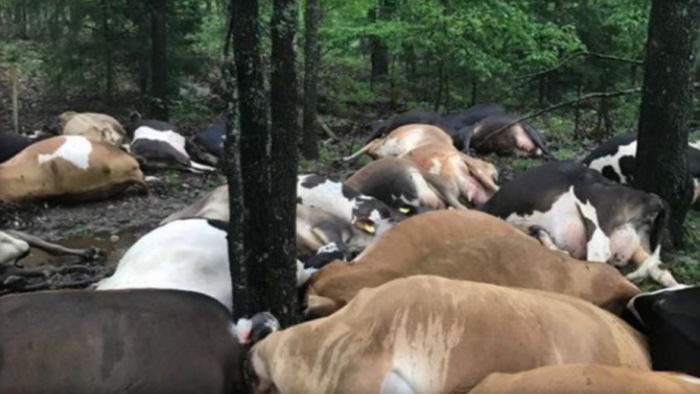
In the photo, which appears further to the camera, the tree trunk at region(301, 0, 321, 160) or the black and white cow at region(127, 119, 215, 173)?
the black and white cow at region(127, 119, 215, 173)

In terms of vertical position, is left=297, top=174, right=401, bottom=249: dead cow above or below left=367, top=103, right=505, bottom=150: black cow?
above

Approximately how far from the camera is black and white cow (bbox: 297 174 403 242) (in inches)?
306

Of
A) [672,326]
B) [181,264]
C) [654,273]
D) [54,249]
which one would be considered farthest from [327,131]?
[672,326]

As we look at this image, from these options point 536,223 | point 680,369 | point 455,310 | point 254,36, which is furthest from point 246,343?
point 536,223

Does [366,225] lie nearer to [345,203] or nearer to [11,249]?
[345,203]

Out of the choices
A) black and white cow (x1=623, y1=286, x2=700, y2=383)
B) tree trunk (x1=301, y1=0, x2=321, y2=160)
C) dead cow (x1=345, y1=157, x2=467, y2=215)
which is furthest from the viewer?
tree trunk (x1=301, y1=0, x2=321, y2=160)

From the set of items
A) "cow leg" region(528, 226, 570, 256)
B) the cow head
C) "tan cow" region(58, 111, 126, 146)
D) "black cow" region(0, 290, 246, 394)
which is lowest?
"tan cow" region(58, 111, 126, 146)

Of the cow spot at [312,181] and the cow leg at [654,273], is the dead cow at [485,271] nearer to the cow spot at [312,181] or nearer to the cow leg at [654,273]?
the cow leg at [654,273]

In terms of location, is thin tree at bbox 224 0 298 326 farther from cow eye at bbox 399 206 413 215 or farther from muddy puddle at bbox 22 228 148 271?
cow eye at bbox 399 206 413 215

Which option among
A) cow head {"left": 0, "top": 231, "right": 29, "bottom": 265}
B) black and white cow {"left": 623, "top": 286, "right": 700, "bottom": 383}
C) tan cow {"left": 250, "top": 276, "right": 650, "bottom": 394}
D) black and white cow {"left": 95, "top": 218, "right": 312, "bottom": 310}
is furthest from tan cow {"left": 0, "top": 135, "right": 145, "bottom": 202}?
black and white cow {"left": 623, "top": 286, "right": 700, "bottom": 383}

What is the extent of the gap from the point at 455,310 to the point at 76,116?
11003 millimetres

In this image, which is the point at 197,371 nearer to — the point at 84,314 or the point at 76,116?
the point at 84,314

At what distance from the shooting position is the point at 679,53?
6.38m

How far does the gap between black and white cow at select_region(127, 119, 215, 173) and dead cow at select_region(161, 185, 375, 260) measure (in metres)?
4.51
